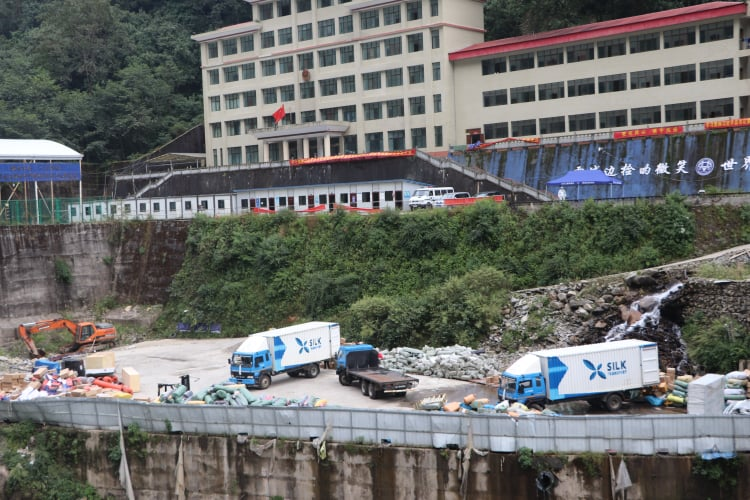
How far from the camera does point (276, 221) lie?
177 feet

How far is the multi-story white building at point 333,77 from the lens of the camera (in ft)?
227

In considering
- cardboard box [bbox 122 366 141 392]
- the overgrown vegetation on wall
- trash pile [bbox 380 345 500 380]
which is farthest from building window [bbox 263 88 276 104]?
cardboard box [bbox 122 366 141 392]

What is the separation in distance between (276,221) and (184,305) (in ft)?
24.3

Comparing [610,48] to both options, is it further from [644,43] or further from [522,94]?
[522,94]

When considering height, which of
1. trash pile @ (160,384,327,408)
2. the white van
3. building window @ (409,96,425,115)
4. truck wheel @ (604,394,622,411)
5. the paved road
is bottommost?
the paved road

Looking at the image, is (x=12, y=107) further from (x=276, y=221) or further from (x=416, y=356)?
(x=416, y=356)

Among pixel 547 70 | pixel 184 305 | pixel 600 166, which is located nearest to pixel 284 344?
pixel 184 305

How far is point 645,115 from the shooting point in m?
60.9

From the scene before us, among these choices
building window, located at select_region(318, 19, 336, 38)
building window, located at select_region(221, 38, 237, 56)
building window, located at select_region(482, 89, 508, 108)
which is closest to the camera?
building window, located at select_region(482, 89, 508, 108)

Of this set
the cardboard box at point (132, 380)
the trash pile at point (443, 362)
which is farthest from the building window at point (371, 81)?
the cardboard box at point (132, 380)

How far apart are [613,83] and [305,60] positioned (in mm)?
26802

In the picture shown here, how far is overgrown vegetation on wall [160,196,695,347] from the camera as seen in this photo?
4181 centimetres

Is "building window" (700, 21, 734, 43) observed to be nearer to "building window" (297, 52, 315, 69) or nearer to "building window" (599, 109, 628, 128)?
"building window" (599, 109, 628, 128)

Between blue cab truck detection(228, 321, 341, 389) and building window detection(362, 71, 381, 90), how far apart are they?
123ft
